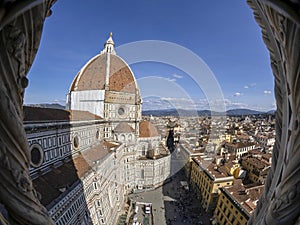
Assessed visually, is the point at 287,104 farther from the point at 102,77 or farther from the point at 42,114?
the point at 102,77

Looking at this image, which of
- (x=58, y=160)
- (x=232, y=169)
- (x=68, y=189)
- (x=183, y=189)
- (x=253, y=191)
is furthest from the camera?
(x=183, y=189)

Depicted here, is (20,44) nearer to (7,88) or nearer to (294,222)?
(7,88)

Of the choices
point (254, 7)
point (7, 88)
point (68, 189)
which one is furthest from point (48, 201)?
point (254, 7)

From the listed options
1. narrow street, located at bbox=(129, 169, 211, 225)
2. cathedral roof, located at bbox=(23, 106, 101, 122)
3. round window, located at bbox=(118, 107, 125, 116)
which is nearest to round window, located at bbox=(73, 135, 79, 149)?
cathedral roof, located at bbox=(23, 106, 101, 122)

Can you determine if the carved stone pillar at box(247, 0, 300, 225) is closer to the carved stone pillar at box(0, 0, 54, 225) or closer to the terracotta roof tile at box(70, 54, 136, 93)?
the carved stone pillar at box(0, 0, 54, 225)

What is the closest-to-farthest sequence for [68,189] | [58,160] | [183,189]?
1. [68,189]
2. [58,160]
3. [183,189]

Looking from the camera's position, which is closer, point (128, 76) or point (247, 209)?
point (247, 209)

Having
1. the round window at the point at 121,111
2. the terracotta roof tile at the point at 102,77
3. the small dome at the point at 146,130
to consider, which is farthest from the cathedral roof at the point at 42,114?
the small dome at the point at 146,130
